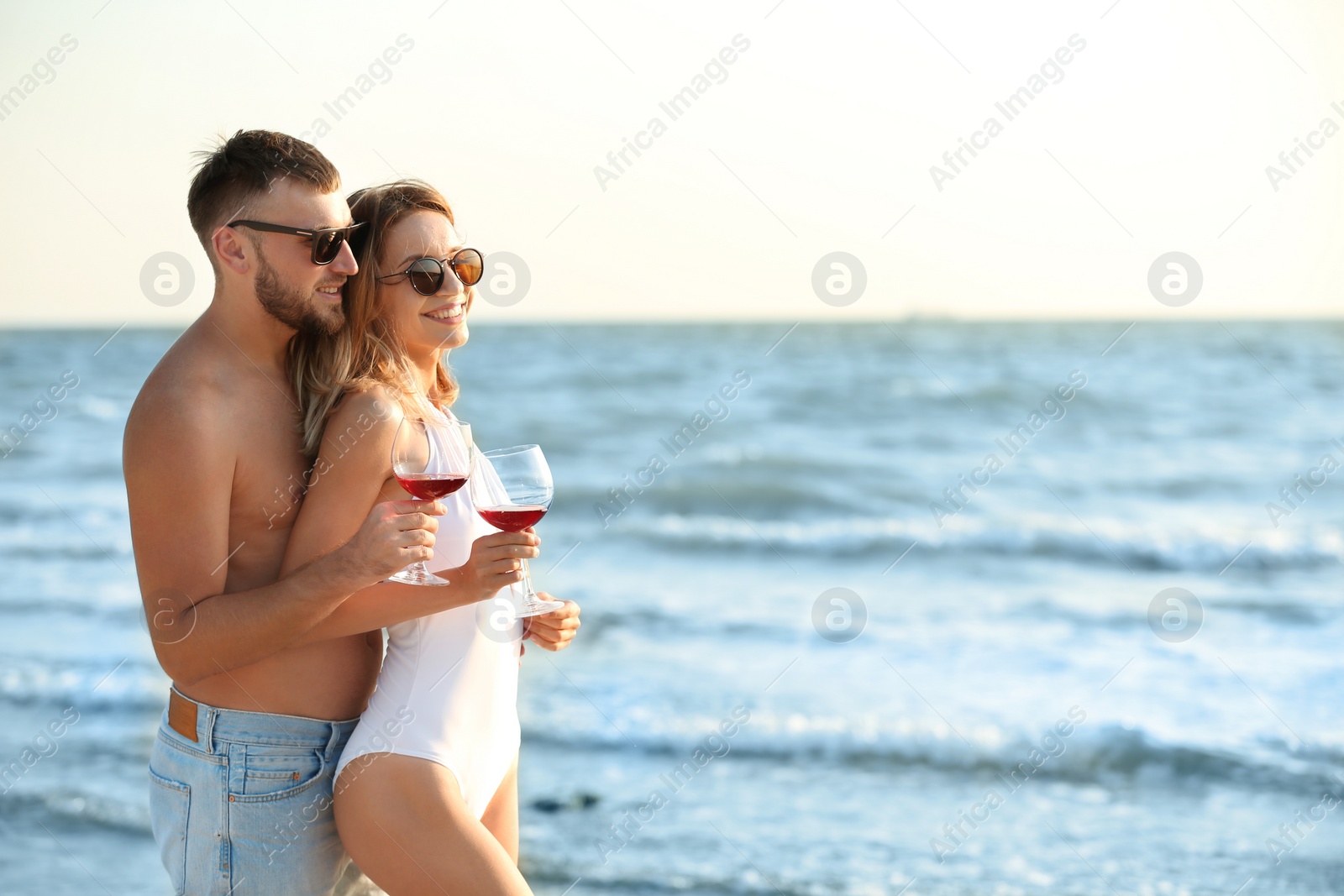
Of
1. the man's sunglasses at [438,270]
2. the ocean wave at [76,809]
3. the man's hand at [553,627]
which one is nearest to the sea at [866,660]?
the ocean wave at [76,809]

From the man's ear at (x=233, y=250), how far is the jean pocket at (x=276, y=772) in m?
1.06

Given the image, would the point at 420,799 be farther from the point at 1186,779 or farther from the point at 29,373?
the point at 29,373

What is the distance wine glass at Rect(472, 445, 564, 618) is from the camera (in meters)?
2.39

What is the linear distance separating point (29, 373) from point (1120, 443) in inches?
1029

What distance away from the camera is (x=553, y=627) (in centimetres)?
281

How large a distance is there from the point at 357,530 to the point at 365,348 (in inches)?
18.7

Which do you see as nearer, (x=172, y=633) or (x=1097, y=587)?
(x=172, y=633)

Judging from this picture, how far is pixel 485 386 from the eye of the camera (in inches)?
963

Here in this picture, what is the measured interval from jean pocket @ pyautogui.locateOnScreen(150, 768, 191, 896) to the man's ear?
117 cm

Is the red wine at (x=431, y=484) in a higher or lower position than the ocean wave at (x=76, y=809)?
higher

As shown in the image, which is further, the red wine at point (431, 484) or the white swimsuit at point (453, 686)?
the white swimsuit at point (453, 686)

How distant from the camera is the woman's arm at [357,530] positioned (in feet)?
7.57

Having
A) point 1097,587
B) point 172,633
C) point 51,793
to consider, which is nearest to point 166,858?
point 172,633

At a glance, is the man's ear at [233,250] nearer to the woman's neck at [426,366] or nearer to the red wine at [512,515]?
the woman's neck at [426,366]
